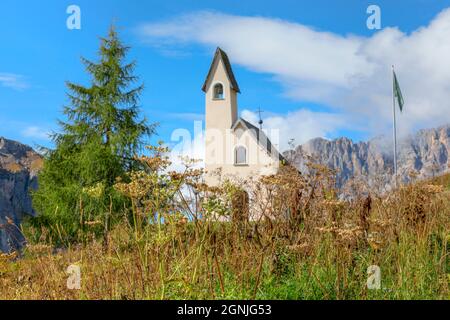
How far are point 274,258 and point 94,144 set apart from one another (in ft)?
56.9

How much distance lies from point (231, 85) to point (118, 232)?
2732 centimetres

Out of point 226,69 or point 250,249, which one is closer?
point 250,249

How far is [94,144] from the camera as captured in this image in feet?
74.0

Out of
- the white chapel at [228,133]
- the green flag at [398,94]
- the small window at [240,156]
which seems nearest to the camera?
the green flag at [398,94]

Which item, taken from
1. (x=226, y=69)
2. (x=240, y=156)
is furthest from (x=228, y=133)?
(x=226, y=69)

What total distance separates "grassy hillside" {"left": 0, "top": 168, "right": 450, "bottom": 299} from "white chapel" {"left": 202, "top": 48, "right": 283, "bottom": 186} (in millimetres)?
21158

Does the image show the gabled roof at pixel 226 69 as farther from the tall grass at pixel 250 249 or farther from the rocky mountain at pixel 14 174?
the rocky mountain at pixel 14 174

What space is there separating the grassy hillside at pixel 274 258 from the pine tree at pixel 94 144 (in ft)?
44.3

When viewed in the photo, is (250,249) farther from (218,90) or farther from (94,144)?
(218,90)

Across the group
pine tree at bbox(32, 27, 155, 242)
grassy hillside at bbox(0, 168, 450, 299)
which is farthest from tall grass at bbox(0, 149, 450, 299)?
pine tree at bbox(32, 27, 155, 242)

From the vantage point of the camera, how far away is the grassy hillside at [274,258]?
5266 millimetres

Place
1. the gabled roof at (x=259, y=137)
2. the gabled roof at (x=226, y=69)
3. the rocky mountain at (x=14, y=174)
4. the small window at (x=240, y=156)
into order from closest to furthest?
the small window at (x=240, y=156)
the gabled roof at (x=259, y=137)
the gabled roof at (x=226, y=69)
the rocky mountain at (x=14, y=174)

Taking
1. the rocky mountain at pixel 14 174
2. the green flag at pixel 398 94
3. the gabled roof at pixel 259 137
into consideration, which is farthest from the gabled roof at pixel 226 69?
the rocky mountain at pixel 14 174
